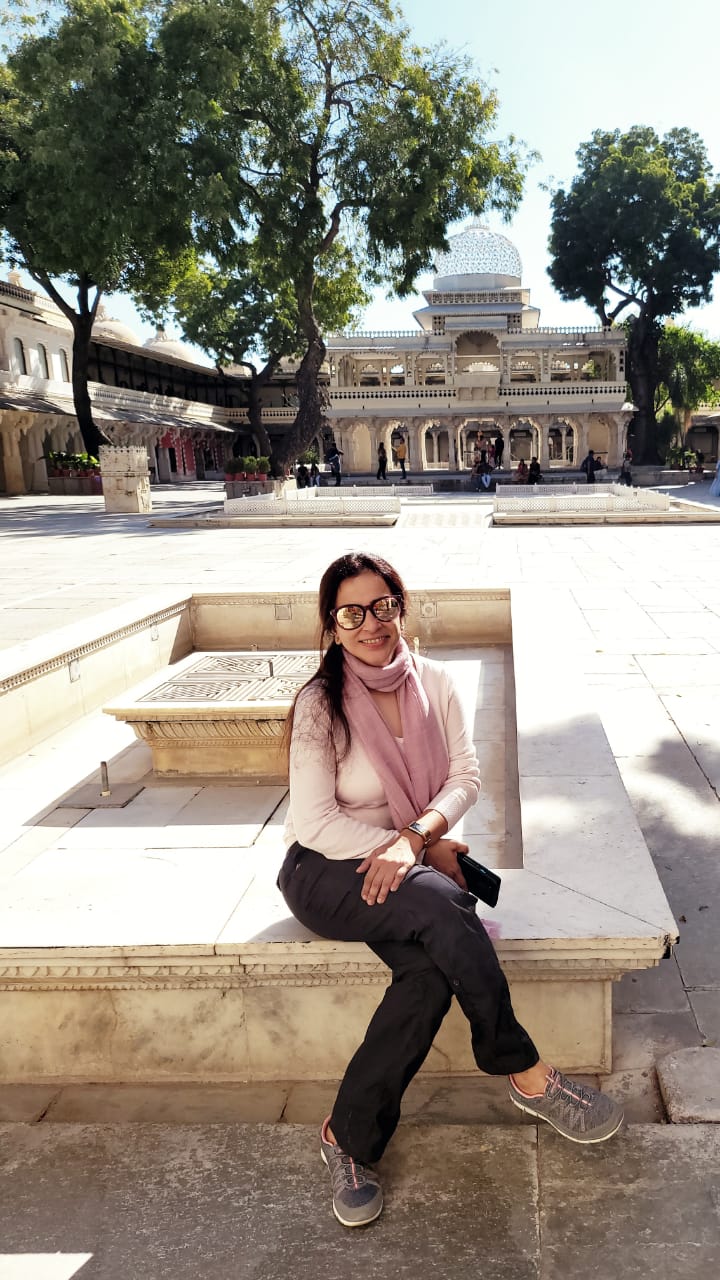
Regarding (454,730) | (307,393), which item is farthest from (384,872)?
(307,393)

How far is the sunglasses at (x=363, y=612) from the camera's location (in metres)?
2.31

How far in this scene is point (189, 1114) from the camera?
2227mm

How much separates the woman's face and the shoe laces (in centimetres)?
105

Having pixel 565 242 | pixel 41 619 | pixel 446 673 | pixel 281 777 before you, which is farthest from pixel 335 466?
pixel 446 673

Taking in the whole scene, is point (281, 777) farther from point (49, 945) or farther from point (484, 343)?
A: point (484, 343)

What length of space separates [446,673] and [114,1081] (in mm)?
1370

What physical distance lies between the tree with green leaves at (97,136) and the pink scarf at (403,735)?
1797 cm

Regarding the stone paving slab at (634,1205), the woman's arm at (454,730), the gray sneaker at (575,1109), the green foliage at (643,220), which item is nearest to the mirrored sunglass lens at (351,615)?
the woman's arm at (454,730)

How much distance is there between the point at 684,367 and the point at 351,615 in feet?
140

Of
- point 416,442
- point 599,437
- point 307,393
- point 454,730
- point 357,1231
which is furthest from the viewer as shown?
point 599,437

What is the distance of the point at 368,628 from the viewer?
233cm

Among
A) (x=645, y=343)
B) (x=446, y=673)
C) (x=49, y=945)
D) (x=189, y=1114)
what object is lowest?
(x=189, y=1114)

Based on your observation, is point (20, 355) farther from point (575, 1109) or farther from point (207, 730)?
point (575, 1109)

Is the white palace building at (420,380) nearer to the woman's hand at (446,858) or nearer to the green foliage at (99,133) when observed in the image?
the green foliage at (99,133)
